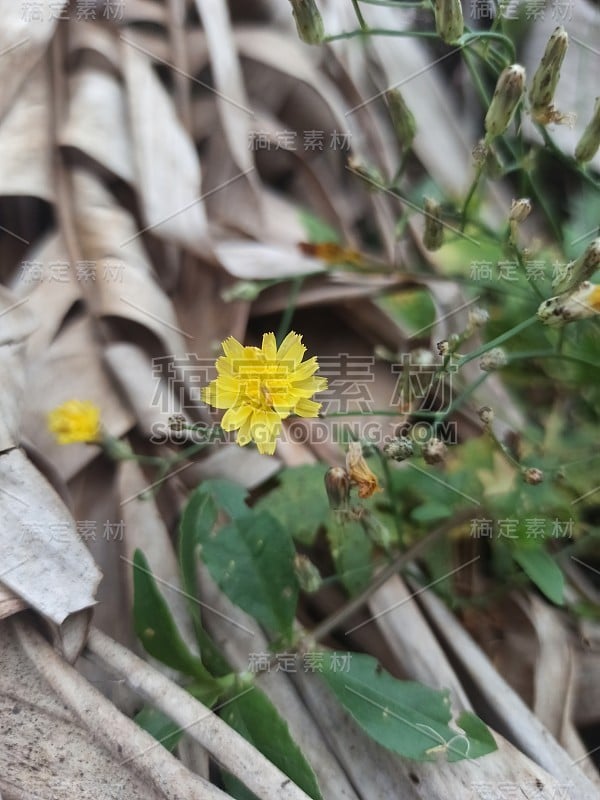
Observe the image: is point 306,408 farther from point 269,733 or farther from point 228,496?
point 269,733

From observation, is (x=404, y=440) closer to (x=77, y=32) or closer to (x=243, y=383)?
(x=243, y=383)

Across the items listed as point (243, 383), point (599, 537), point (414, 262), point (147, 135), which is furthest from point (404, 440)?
point (147, 135)

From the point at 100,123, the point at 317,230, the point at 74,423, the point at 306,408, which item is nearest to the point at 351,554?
the point at 306,408

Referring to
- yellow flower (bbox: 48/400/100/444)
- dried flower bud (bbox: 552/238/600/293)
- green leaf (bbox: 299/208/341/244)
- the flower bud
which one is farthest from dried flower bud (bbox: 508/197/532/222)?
yellow flower (bbox: 48/400/100/444)

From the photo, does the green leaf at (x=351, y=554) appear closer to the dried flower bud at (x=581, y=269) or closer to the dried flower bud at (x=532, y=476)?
the dried flower bud at (x=532, y=476)

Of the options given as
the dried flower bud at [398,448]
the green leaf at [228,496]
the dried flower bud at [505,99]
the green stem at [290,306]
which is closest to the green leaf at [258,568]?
the green leaf at [228,496]
